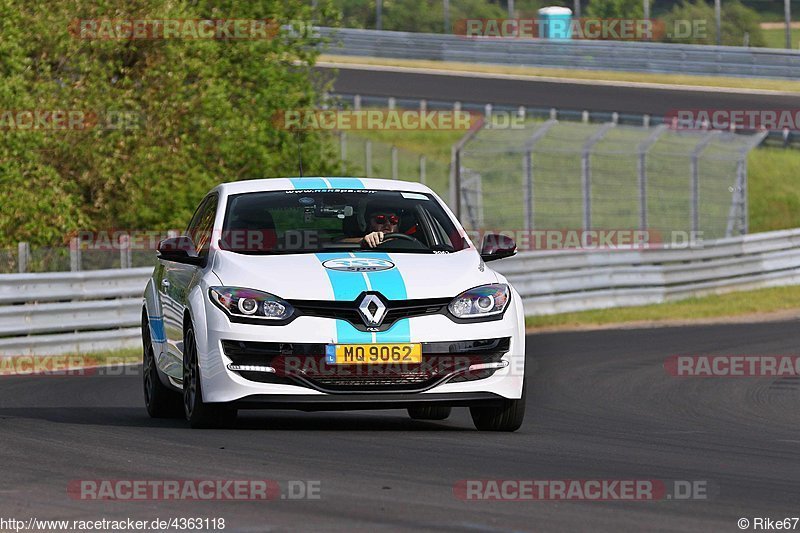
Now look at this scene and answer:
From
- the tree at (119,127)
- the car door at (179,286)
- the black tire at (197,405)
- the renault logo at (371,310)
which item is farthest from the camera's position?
the tree at (119,127)

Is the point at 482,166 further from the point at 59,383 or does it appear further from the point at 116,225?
the point at 59,383

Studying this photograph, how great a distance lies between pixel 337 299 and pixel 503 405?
124cm

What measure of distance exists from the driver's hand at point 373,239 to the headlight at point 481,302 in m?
0.86

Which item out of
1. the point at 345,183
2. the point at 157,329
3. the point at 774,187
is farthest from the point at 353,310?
the point at 774,187

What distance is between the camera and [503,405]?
956cm

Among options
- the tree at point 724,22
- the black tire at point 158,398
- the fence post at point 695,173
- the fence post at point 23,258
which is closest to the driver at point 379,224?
the black tire at point 158,398

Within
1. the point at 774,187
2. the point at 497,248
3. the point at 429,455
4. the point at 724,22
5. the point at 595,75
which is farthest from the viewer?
the point at 724,22

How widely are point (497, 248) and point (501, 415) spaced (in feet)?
3.33

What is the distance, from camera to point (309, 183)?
1055cm

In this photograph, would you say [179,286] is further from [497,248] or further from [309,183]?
[497,248]

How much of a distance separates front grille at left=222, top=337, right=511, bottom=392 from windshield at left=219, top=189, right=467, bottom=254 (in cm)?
81

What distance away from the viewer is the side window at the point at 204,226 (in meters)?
10.3

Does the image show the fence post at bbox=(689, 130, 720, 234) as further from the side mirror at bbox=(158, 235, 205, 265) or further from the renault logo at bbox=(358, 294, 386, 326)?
the renault logo at bbox=(358, 294, 386, 326)

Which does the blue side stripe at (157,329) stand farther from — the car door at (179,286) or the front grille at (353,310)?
the front grille at (353,310)
